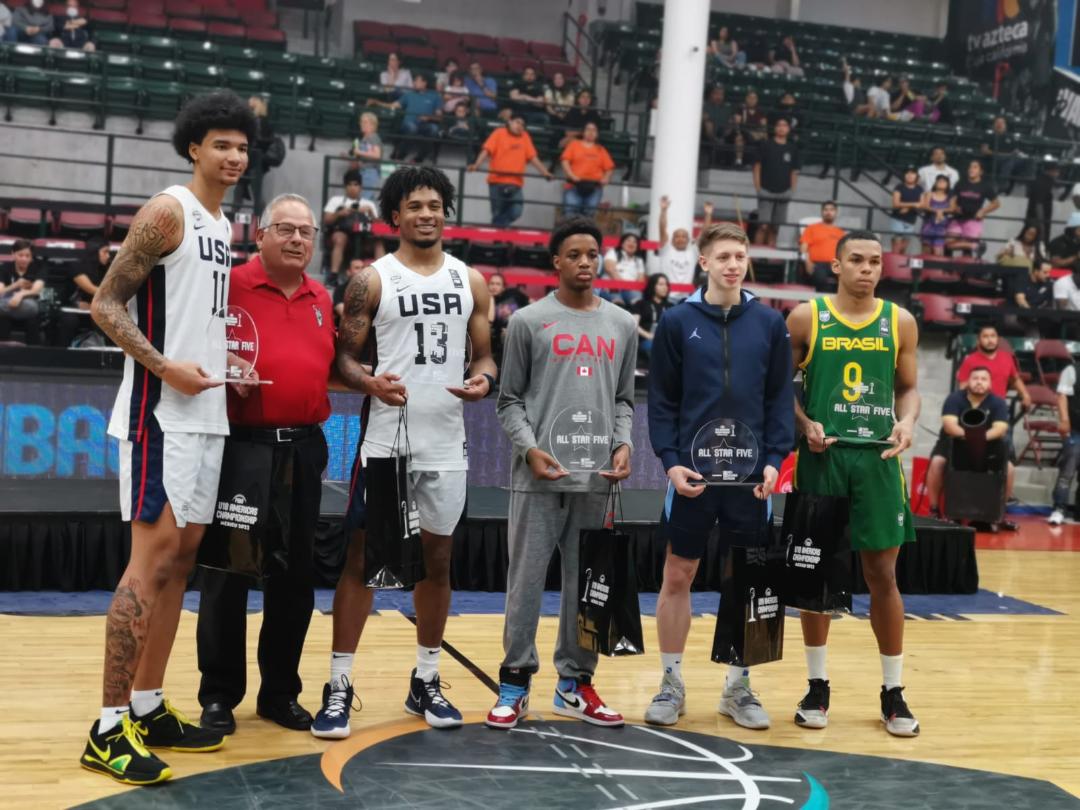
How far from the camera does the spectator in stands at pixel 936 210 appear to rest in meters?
14.4

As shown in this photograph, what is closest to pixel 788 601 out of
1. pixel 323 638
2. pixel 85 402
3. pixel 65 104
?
pixel 323 638

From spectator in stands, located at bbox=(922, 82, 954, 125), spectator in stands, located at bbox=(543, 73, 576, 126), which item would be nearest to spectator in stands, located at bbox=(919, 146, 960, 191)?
spectator in stands, located at bbox=(922, 82, 954, 125)

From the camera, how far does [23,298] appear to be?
9172 millimetres

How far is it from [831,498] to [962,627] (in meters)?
2.38

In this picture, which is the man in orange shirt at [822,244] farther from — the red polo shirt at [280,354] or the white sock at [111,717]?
the white sock at [111,717]

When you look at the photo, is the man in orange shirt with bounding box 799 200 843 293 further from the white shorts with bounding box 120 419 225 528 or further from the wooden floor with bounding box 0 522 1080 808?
the white shorts with bounding box 120 419 225 528

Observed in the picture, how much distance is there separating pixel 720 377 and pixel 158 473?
171 cm

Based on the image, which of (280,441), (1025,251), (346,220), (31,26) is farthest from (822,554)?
(31,26)

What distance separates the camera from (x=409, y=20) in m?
19.1

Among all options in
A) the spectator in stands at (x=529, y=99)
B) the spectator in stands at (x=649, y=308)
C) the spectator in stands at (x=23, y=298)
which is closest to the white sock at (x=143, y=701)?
the spectator in stands at (x=23, y=298)

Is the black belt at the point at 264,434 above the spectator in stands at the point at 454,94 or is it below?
below

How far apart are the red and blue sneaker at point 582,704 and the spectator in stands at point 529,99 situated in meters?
11.3

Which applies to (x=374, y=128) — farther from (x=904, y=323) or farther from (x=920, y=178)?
(x=904, y=323)

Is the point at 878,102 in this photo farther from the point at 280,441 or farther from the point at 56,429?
the point at 280,441
